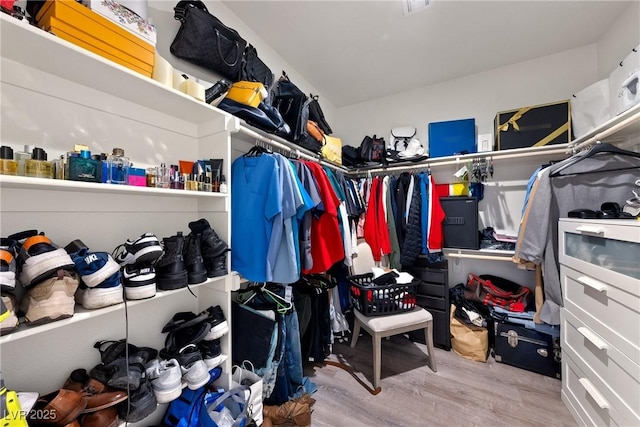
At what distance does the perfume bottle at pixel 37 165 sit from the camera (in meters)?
0.70

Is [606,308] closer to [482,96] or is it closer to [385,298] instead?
[385,298]

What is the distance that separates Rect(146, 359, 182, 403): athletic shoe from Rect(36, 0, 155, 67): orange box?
130cm

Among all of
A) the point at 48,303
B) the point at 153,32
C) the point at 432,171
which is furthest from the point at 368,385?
the point at 153,32

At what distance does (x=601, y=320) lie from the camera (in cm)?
113

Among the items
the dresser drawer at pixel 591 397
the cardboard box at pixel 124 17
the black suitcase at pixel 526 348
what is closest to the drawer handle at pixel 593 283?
the dresser drawer at pixel 591 397

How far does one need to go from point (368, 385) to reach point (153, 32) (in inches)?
94.2

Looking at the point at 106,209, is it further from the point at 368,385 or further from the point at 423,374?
the point at 423,374

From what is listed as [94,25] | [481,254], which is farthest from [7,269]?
A: [481,254]

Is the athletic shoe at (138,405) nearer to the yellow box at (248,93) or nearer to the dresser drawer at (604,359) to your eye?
the yellow box at (248,93)

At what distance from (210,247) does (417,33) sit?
85.5 inches

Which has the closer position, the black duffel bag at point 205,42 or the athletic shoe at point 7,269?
the athletic shoe at point 7,269

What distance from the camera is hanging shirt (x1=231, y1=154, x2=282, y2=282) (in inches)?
51.1

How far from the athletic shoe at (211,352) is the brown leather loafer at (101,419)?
0.36 meters

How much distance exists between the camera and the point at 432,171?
2.54m
